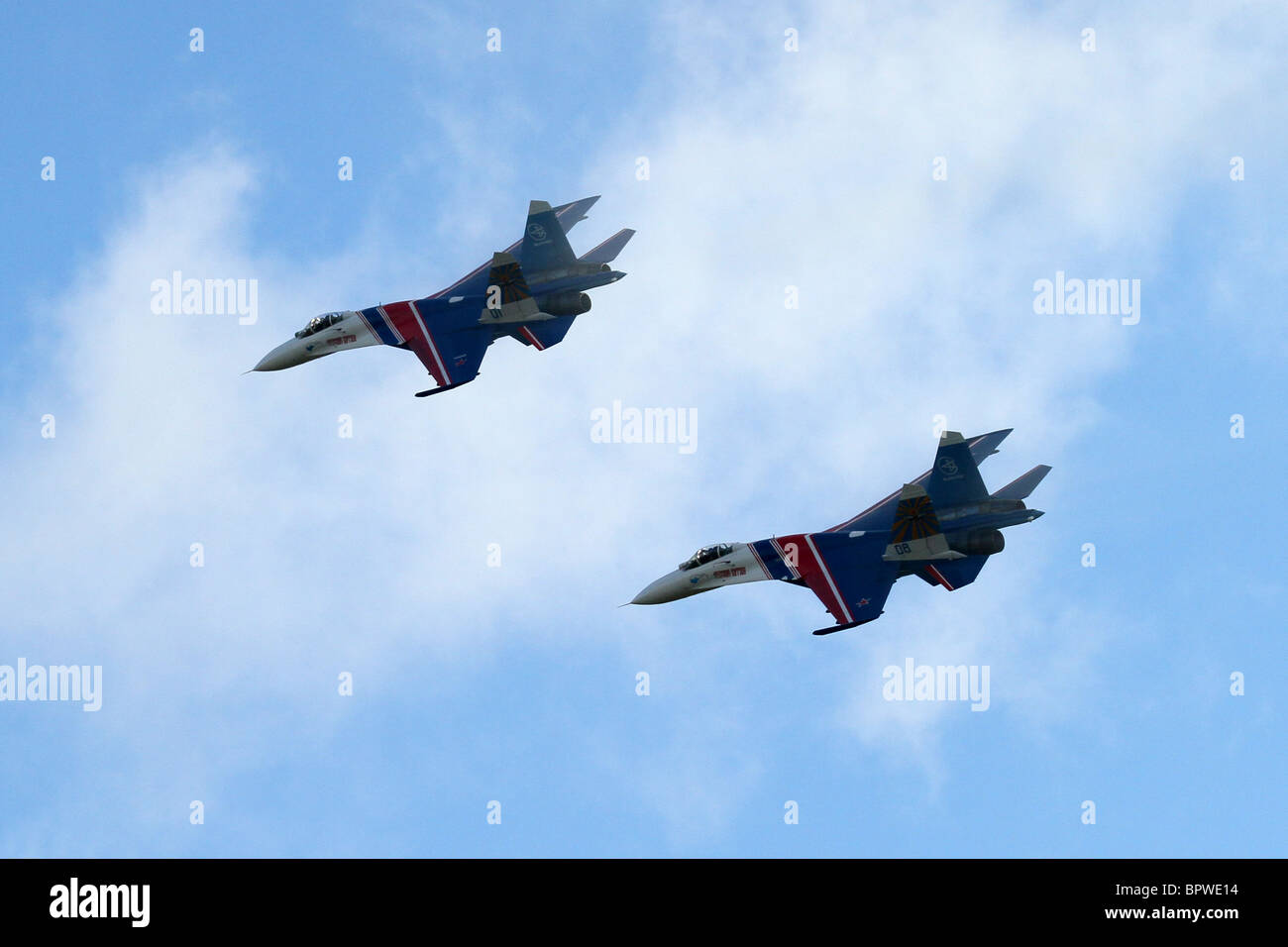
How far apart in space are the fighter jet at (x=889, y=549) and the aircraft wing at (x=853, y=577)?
41 mm

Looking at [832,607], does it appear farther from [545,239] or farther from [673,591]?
[545,239]

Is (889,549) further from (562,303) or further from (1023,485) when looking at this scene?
(562,303)

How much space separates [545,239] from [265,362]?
45.9 ft

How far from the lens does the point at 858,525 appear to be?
8575cm

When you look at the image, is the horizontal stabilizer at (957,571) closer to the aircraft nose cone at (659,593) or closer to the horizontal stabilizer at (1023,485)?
the horizontal stabilizer at (1023,485)

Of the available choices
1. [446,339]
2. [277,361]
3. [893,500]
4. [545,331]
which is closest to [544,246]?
[545,331]

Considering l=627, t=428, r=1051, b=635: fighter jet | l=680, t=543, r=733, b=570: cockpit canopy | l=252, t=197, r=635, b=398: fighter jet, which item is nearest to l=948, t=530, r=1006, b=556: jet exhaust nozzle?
l=627, t=428, r=1051, b=635: fighter jet

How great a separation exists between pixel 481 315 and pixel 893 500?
2023cm

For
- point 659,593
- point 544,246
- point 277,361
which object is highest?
point 544,246

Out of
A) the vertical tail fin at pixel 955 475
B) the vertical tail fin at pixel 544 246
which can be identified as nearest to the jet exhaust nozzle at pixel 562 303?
the vertical tail fin at pixel 544 246

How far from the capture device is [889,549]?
84.3 m

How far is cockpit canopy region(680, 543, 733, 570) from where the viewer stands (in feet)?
283

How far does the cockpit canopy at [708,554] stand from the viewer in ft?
283
